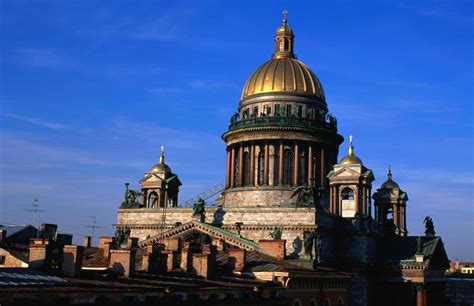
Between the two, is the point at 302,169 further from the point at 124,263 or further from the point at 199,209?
the point at 124,263

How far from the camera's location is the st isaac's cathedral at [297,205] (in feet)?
269

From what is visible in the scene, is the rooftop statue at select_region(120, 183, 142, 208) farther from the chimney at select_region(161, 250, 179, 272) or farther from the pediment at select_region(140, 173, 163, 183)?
the chimney at select_region(161, 250, 179, 272)

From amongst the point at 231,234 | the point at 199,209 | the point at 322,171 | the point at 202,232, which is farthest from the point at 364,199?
the point at 202,232

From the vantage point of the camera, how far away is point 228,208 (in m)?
86.6

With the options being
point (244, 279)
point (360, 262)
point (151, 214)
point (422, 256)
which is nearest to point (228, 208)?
point (151, 214)

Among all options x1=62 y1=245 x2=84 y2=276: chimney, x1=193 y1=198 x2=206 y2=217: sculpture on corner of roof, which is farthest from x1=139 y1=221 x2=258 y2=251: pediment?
x1=62 y1=245 x2=84 y2=276: chimney

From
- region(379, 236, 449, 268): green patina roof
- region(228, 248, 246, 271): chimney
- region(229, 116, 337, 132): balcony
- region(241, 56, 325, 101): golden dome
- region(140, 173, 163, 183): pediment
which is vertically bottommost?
region(228, 248, 246, 271): chimney

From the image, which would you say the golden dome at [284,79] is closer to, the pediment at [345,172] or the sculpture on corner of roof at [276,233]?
the pediment at [345,172]

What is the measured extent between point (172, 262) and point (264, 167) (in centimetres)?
4145

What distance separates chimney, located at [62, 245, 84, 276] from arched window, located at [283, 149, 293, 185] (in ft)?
171

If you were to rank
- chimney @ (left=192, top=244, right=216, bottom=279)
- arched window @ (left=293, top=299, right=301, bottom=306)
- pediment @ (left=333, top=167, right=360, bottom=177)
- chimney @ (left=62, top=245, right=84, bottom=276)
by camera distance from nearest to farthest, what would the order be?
chimney @ (left=62, top=245, right=84, bottom=276)
chimney @ (left=192, top=244, right=216, bottom=279)
arched window @ (left=293, top=299, right=301, bottom=306)
pediment @ (left=333, top=167, right=360, bottom=177)

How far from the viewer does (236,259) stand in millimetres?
60844

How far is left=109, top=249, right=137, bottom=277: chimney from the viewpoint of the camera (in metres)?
47.2

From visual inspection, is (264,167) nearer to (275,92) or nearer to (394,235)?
(275,92)
